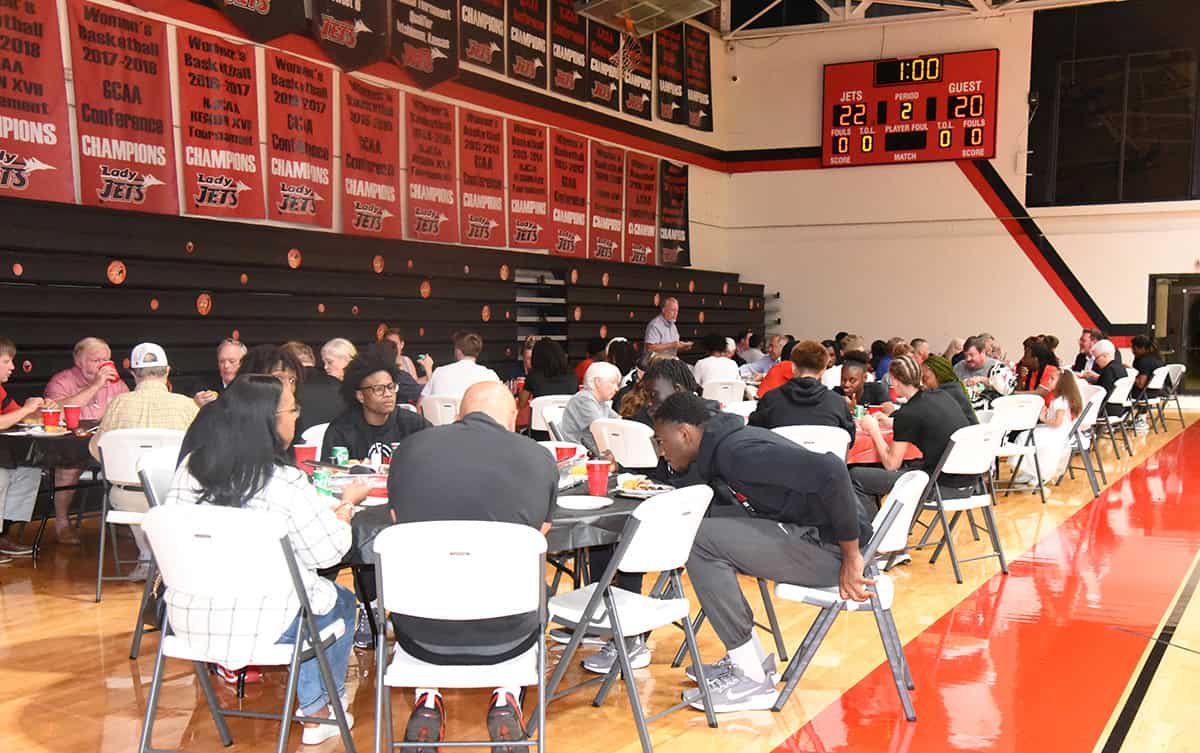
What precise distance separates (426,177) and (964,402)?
636 cm

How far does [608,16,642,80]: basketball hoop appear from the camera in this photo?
14102mm

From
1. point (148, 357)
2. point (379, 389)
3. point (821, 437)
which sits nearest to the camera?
point (379, 389)

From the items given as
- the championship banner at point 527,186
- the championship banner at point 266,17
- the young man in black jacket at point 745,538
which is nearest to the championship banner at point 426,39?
the championship banner at point 266,17

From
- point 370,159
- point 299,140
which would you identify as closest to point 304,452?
point 299,140

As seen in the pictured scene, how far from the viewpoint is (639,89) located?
1468cm

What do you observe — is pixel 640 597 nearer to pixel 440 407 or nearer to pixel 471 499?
pixel 471 499

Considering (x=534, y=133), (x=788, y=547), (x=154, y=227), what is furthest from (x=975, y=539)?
(x=534, y=133)

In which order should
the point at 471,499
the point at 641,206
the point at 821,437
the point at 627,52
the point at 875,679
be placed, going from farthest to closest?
the point at 641,206, the point at 627,52, the point at 821,437, the point at 875,679, the point at 471,499

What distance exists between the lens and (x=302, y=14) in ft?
30.1

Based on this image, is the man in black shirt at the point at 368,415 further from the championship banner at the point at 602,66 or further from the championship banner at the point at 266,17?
the championship banner at the point at 602,66

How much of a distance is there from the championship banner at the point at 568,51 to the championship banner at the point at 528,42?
21cm

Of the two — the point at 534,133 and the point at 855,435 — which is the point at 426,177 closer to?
the point at 534,133

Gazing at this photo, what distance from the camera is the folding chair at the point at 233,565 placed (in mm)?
2799

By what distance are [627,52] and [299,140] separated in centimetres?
628
